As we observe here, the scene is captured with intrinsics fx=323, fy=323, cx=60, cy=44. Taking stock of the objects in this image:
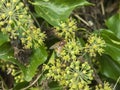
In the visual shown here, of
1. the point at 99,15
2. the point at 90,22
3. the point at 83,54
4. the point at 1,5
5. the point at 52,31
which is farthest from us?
the point at 99,15

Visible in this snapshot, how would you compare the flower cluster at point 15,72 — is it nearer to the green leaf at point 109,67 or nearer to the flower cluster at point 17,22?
the flower cluster at point 17,22

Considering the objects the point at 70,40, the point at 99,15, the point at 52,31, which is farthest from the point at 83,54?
the point at 99,15

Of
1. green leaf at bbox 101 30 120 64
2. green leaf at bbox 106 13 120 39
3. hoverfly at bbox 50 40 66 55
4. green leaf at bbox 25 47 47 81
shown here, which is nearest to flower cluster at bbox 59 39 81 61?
hoverfly at bbox 50 40 66 55

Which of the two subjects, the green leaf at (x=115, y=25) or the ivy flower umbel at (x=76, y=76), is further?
the green leaf at (x=115, y=25)

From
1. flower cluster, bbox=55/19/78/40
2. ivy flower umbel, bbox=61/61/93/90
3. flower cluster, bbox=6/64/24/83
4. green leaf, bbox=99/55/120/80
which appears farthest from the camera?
green leaf, bbox=99/55/120/80

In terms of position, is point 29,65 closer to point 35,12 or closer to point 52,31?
point 52,31

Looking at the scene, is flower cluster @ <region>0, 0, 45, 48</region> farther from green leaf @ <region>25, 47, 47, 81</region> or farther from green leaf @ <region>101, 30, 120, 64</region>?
green leaf @ <region>101, 30, 120, 64</region>

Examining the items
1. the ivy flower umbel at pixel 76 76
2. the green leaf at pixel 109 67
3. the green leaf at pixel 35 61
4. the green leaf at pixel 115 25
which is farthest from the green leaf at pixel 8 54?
the green leaf at pixel 115 25
